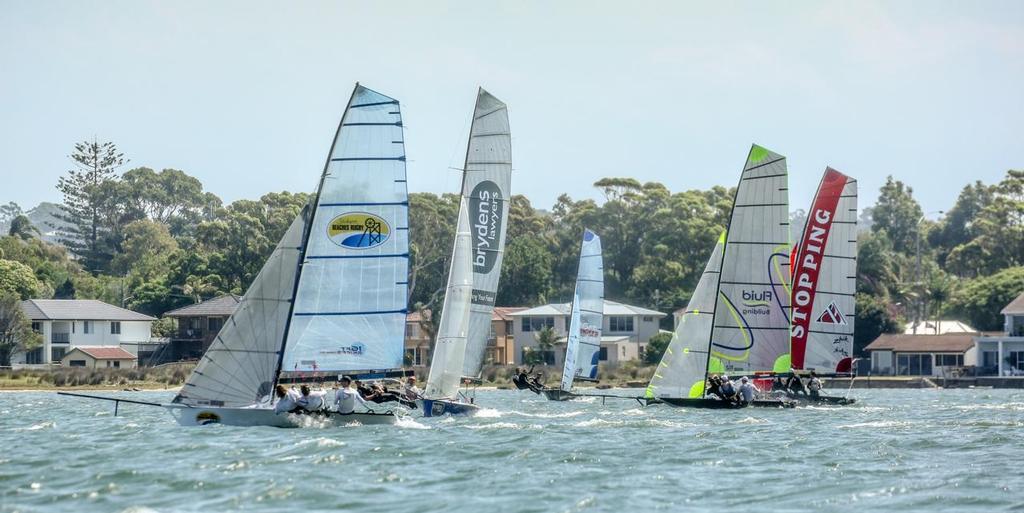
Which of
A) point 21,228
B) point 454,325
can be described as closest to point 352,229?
A: point 454,325

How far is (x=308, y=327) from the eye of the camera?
34.4 meters

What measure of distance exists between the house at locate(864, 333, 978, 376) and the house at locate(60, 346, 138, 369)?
46.7 m

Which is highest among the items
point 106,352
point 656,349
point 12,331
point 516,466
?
point 12,331

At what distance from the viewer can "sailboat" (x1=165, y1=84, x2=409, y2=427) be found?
112ft

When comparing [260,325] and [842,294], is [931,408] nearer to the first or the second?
[842,294]

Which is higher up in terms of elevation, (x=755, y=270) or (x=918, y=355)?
(x=755, y=270)

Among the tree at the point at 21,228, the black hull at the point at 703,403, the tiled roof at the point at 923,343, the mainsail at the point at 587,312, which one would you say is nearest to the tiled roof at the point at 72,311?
the mainsail at the point at 587,312

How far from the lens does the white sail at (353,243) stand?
34.3 meters

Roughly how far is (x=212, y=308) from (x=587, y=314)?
41.4 meters

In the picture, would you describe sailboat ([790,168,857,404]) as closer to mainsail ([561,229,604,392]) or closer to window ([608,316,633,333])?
mainsail ([561,229,604,392])

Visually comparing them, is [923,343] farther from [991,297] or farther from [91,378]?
[91,378]

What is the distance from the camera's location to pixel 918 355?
95062 mm

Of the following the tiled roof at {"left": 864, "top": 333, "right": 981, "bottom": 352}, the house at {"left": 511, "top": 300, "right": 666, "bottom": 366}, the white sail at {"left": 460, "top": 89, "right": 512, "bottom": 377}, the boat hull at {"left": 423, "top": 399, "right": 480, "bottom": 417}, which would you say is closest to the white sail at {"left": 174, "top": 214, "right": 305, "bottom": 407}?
the boat hull at {"left": 423, "top": 399, "right": 480, "bottom": 417}

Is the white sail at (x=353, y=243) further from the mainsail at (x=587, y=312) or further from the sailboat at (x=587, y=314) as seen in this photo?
the mainsail at (x=587, y=312)
